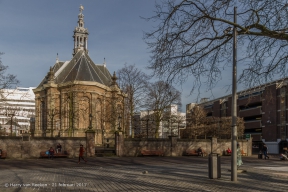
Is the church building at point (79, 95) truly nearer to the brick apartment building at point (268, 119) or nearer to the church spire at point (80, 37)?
the church spire at point (80, 37)

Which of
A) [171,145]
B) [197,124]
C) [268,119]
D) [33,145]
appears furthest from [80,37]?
[268,119]

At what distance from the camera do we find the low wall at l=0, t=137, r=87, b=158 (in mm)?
30125

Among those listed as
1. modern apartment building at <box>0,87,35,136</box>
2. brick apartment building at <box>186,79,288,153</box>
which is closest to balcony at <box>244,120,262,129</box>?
brick apartment building at <box>186,79,288,153</box>

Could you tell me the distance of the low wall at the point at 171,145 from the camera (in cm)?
3325

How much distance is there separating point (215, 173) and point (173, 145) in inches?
845

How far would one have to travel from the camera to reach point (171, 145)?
34.9 metres

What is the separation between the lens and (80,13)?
6769 centimetres

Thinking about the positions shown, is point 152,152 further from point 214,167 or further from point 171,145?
point 214,167

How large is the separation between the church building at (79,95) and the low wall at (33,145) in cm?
1446

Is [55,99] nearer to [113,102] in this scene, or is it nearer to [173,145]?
[113,102]

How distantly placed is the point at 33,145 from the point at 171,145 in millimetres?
13554

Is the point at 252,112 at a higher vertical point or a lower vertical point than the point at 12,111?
lower

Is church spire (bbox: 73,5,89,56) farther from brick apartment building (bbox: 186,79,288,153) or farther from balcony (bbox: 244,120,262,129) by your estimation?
balcony (bbox: 244,120,262,129)

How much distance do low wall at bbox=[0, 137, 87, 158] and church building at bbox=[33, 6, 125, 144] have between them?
14460 mm
